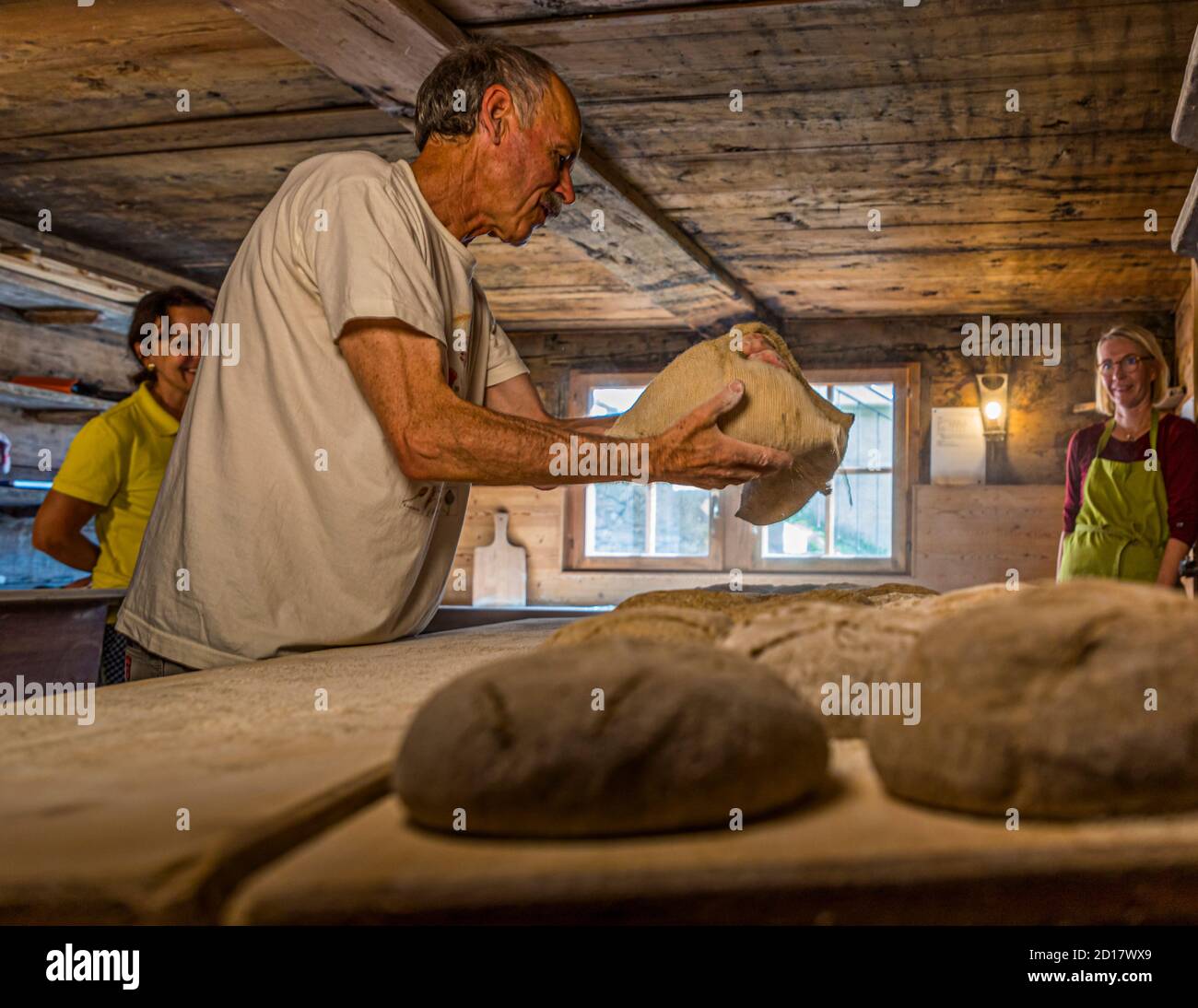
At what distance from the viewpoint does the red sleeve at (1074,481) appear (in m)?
4.30

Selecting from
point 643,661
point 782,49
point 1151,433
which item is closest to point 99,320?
point 782,49

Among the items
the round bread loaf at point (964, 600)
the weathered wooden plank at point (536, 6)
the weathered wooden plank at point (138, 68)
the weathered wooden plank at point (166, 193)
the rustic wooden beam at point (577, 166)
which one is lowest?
the round bread loaf at point (964, 600)

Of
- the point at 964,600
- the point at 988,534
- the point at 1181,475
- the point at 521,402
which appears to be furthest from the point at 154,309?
the point at 988,534

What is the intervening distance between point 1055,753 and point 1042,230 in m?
4.46

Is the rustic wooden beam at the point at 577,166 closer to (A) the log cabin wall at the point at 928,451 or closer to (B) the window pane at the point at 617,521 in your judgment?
(A) the log cabin wall at the point at 928,451

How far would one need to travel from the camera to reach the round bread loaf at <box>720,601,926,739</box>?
34.2 inches

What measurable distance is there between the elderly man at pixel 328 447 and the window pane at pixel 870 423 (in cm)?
499

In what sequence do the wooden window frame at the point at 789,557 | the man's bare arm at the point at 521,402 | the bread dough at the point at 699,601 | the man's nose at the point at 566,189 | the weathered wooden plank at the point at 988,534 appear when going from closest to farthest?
1. the bread dough at the point at 699,601
2. the man's nose at the point at 566,189
3. the man's bare arm at the point at 521,402
4. the weathered wooden plank at the point at 988,534
5. the wooden window frame at the point at 789,557

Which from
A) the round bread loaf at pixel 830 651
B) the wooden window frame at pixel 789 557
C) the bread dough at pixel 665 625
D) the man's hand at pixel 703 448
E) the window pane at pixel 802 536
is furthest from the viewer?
the window pane at pixel 802 536

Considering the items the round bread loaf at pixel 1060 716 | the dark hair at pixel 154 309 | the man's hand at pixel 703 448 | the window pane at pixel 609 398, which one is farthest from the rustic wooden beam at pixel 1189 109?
the window pane at pixel 609 398

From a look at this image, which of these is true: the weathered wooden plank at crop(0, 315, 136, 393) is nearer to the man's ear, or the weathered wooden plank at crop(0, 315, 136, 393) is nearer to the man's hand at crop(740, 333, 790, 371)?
the man's ear

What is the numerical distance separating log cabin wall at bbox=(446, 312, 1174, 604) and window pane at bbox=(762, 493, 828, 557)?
0.16 metres

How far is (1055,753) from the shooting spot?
625mm

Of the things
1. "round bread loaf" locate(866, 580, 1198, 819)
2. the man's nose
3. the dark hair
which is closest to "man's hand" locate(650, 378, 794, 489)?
the man's nose
